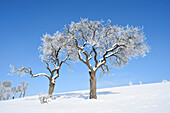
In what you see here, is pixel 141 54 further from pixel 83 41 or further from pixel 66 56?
pixel 66 56

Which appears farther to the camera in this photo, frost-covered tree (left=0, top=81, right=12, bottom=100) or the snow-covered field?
frost-covered tree (left=0, top=81, right=12, bottom=100)

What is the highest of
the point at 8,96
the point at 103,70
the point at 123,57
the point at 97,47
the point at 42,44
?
the point at 42,44

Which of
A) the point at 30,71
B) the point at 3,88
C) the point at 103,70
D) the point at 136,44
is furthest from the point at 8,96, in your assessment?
the point at 136,44

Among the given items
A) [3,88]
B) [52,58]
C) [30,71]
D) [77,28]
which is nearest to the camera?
[77,28]

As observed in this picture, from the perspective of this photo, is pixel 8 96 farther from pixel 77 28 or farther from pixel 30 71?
pixel 77 28

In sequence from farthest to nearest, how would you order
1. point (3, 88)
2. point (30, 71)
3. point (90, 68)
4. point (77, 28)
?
point (3, 88) → point (30, 71) → point (77, 28) → point (90, 68)

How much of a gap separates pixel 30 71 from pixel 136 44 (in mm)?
14732

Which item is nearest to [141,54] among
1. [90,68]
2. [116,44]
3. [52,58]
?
[116,44]

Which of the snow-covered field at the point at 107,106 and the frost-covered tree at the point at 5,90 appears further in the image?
the frost-covered tree at the point at 5,90

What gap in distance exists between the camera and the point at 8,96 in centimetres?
5150

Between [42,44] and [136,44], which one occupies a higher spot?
[42,44]

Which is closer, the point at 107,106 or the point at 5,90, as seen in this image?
the point at 107,106

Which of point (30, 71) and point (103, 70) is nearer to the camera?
Answer: point (103, 70)

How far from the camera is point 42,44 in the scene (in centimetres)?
2208
